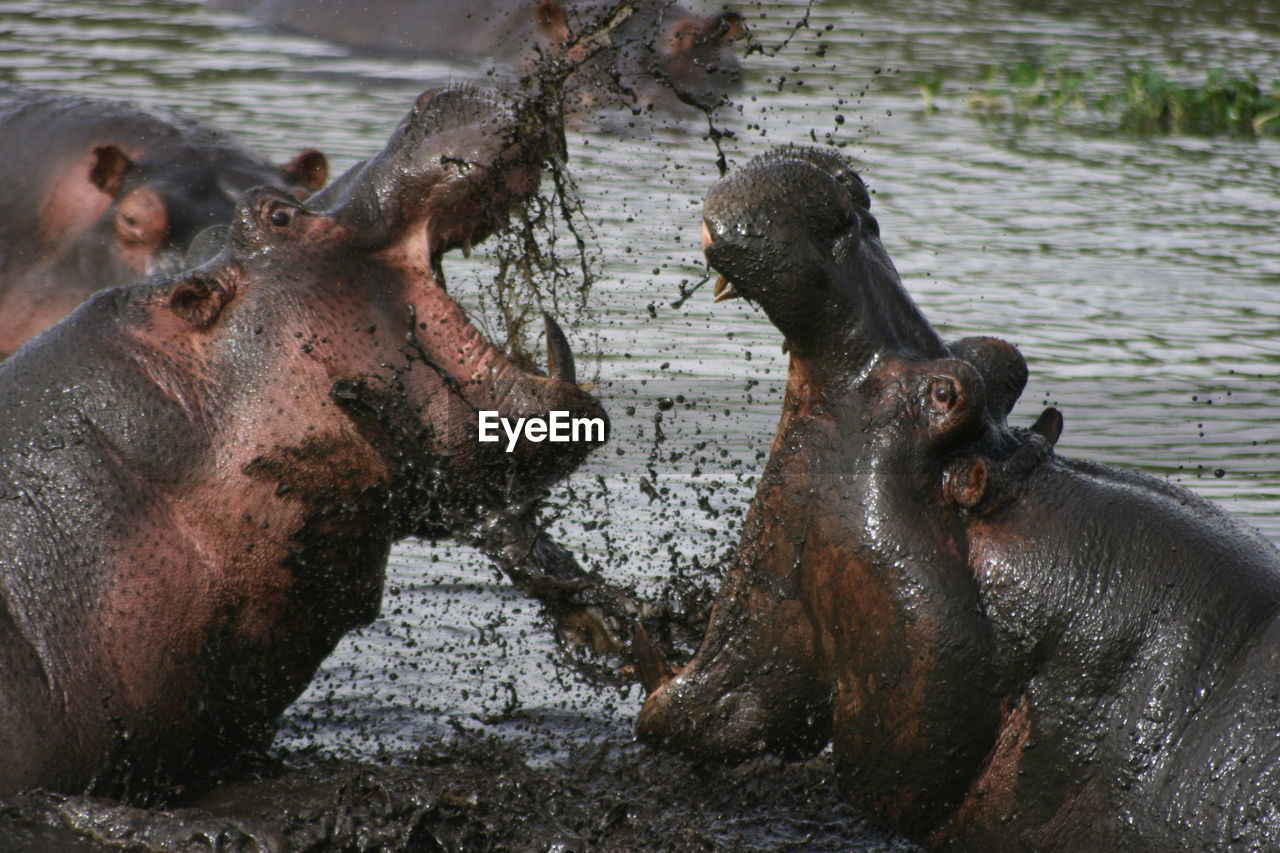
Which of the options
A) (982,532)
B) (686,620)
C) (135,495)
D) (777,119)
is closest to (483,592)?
(686,620)

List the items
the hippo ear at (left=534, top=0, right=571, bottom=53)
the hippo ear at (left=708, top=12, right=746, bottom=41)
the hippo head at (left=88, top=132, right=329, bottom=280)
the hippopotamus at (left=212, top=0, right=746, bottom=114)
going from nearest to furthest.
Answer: the hippo ear at (left=708, top=12, right=746, bottom=41) < the hippo head at (left=88, top=132, right=329, bottom=280) < the hippo ear at (left=534, top=0, right=571, bottom=53) < the hippopotamus at (left=212, top=0, right=746, bottom=114)

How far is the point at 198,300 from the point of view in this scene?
3.85m

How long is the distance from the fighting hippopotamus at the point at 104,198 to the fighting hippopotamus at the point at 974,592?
3066mm

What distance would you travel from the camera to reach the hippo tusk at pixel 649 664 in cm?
378

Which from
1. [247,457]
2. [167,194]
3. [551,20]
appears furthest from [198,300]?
[551,20]

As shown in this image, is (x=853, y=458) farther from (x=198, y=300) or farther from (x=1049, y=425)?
(x=198, y=300)

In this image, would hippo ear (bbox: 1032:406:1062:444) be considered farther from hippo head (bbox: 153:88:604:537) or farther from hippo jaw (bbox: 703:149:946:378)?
hippo head (bbox: 153:88:604:537)

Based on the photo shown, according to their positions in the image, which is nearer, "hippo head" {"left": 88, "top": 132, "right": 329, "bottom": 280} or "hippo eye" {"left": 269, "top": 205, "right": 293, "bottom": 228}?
"hippo eye" {"left": 269, "top": 205, "right": 293, "bottom": 228}

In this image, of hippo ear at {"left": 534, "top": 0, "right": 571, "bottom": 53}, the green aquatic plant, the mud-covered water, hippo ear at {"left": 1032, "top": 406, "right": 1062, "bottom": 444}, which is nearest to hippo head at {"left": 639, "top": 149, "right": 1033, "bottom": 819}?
hippo ear at {"left": 1032, "top": 406, "right": 1062, "bottom": 444}

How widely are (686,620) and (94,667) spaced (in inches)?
51.2

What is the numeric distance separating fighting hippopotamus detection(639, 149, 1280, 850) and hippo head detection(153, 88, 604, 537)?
74 centimetres

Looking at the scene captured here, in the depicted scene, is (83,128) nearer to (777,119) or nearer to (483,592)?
(483,592)

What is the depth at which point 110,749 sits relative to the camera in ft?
11.8

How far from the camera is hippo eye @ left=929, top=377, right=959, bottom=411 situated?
3.18 metres
